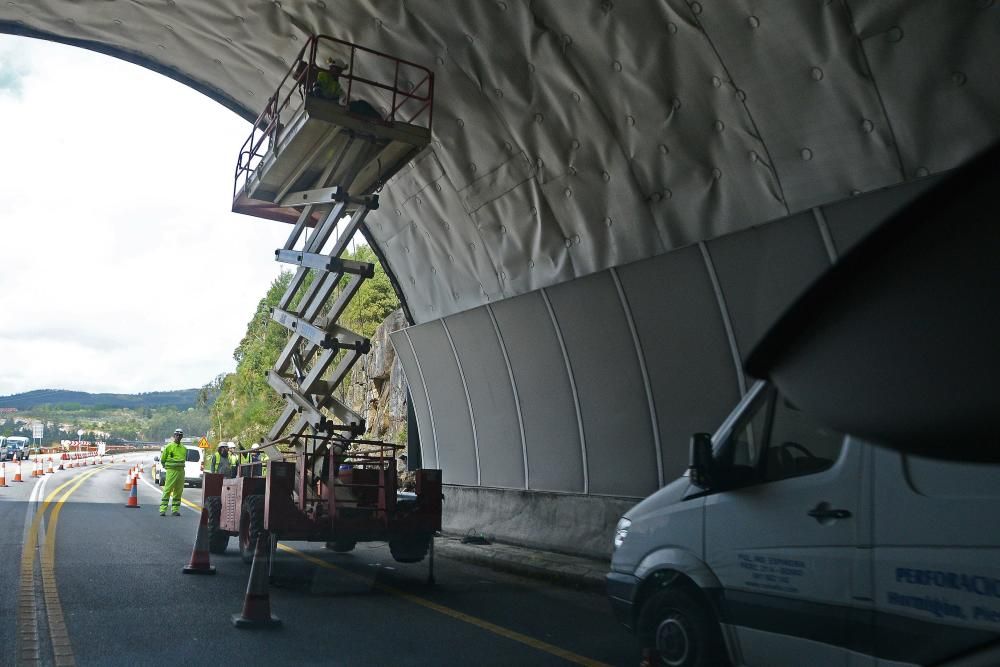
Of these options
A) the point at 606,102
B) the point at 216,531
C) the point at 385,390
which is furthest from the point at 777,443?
the point at 385,390

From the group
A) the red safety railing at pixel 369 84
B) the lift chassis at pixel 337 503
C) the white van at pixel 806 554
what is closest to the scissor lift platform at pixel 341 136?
the red safety railing at pixel 369 84

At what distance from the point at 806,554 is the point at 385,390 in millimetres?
29013

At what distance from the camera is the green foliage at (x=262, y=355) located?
39844 mm

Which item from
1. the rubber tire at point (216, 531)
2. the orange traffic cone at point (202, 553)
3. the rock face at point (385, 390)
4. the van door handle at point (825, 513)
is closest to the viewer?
the van door handle at point (825, 513)

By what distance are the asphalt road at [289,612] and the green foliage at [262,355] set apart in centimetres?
→ 2726

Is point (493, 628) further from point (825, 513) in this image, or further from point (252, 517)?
point (252, 517)

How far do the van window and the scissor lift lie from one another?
5.57m

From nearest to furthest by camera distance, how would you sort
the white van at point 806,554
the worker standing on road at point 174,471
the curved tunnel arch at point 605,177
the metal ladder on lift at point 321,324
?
the white van at point 806,554
the curved tunnel arch at point 605,177
the metal ladder on lift at point 321,324
the worker standing on road at point 174,471

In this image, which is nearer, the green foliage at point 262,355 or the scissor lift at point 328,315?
the scissor lift at point 328,315

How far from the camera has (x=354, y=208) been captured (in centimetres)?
1313

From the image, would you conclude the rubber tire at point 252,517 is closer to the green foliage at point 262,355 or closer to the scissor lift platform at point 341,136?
the scissor lift platform at point 341,136

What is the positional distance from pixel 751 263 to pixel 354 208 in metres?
6.42

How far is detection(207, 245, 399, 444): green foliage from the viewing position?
39844 millimetres

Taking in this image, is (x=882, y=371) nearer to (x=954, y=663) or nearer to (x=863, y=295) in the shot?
(x=863, y=295)
